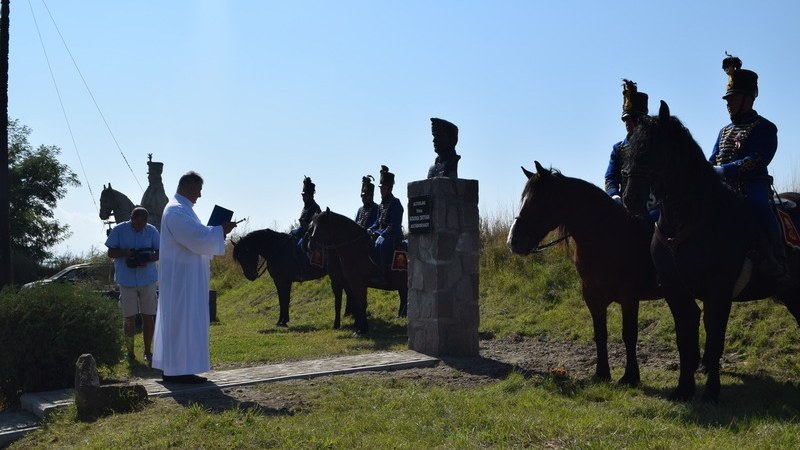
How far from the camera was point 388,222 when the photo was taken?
13.7m

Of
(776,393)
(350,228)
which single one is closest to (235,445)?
(776,393)

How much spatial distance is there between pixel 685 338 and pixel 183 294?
4709 mm

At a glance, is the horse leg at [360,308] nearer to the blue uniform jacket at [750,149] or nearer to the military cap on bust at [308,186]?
the military cap on bust at [308,186]

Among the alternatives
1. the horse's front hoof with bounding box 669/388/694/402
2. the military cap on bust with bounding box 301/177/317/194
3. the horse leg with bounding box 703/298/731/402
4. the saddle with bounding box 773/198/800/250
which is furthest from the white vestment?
the military cap on bust with bounding box 301/177/317/194

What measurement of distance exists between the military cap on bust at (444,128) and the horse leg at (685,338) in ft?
13.3

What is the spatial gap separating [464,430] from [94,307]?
15.9 ft

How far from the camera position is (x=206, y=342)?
833 centimetres

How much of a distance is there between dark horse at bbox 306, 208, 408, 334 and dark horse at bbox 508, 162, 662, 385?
255 inches

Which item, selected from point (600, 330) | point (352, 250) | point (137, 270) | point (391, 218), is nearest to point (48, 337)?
point (137, 270)

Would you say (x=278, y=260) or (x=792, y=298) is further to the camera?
(x=278, y=260)

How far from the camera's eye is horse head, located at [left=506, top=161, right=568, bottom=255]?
295 inches

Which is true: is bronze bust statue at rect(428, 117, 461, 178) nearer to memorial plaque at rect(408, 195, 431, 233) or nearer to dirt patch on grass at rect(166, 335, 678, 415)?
memorial plaque at rect(408, 195, 431, 233)

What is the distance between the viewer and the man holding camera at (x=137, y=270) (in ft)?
35.6

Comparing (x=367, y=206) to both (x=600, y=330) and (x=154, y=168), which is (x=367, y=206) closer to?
(x=154, y=168)
